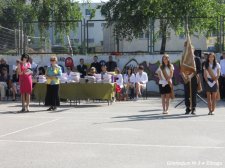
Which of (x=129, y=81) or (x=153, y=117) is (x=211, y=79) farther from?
(x=129, y=81)

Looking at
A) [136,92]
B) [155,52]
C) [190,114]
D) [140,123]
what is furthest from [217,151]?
[155,52]

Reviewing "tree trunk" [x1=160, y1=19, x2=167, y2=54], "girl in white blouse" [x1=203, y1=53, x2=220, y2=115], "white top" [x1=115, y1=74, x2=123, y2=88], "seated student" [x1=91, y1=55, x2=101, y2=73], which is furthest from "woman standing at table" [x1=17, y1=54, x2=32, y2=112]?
"tree trunk" [x1=160, y1=19, x2=167, y2=54]

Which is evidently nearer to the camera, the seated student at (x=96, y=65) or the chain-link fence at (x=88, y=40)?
the seated student at (x=96, y=65)

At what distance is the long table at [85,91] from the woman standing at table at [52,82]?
1.92 meters

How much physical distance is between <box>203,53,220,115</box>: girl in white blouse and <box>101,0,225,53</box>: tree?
1294cm

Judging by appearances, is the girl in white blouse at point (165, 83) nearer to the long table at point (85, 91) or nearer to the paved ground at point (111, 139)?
the paved ground at point (111, 139)

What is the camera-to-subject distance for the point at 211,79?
16516 millimetres

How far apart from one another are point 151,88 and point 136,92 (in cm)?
341

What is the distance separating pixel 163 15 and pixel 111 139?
2190 centimetres

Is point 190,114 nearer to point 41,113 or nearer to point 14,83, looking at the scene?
point 41,113

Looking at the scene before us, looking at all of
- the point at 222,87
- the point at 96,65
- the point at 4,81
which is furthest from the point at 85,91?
the point at 222,87

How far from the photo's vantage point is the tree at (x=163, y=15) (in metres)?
30.2

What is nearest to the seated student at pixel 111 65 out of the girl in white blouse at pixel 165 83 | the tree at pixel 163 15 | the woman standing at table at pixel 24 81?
the tree at pixel 163 15

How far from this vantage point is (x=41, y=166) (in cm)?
856
